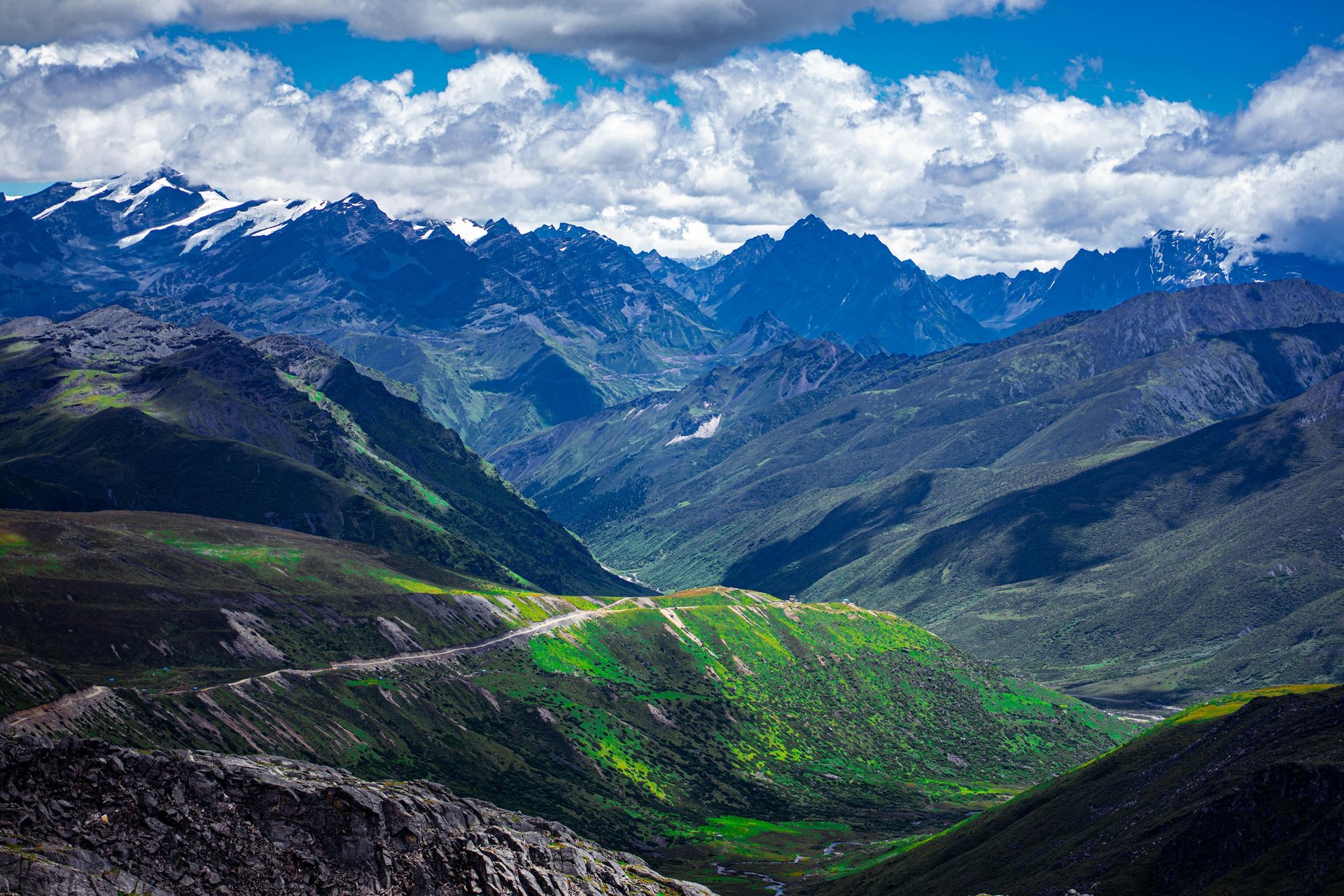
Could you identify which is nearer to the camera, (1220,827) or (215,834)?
(215,834)

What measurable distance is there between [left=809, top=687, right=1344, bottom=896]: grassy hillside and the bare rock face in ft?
276

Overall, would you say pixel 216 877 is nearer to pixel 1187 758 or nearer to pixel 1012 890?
pixel 1012 890

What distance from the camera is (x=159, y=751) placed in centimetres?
10119

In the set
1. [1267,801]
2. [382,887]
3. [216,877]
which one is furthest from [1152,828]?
[216,877]

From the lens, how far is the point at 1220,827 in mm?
153125

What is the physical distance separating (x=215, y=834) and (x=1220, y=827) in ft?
406

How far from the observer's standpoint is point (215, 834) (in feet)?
305

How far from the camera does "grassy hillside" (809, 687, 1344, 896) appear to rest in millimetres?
142750

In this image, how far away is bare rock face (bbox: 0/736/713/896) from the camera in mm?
84875

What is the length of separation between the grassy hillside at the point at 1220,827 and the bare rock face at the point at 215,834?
84.1 m

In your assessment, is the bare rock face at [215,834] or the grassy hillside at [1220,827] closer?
the bare rock face at [215,834]

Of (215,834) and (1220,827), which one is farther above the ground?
(1220,827)

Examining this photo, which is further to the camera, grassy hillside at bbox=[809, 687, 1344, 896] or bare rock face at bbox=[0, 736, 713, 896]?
grassy hillside at bbox=[809, 687, 1344, 896]

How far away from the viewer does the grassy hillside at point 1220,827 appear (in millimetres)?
142750
